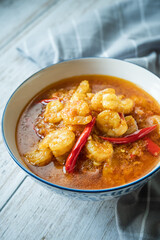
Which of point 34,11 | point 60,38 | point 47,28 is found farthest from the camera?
point 34,11

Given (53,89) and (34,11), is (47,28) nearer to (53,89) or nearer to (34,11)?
(34,11)

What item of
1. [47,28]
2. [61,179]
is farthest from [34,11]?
[61,179]

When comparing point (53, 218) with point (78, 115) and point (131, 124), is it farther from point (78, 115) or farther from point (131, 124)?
point (131, 124)

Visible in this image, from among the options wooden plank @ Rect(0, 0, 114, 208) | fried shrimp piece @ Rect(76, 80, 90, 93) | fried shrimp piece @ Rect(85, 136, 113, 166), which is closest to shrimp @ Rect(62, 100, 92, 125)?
fried shrimp piece @ Rect(85, 136, 113, 166)

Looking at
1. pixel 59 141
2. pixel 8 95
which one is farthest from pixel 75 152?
pixel 8 95

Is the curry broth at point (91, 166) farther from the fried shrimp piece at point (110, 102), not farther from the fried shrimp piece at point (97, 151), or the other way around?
the fried shrimp piece at point (110, 102)

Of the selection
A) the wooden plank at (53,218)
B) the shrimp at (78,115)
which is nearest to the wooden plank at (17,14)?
the shrimp at (78,115)
